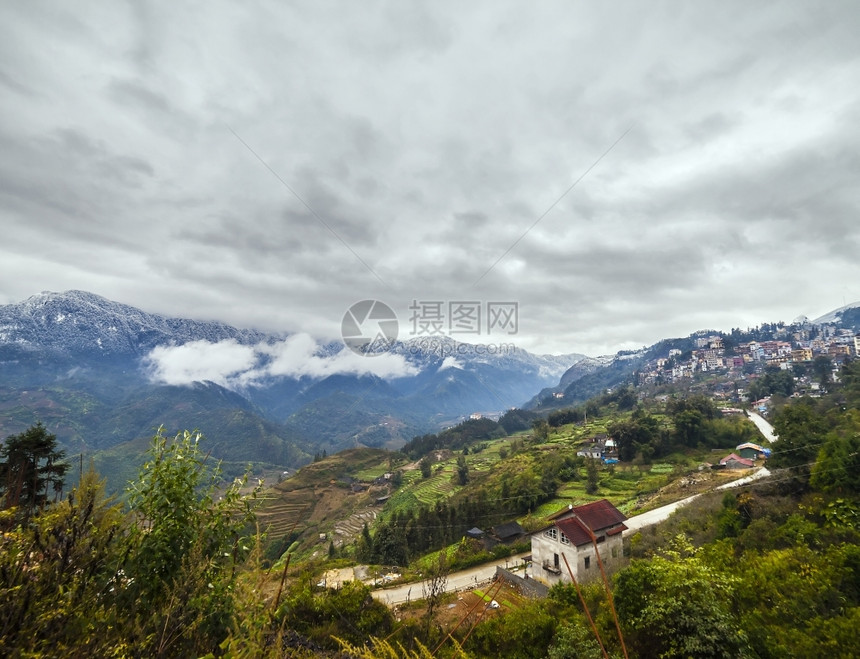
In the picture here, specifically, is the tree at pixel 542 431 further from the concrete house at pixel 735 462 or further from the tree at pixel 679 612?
the tree at pixel 679 612

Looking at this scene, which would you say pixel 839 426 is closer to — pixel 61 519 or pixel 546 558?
pixel 546 558

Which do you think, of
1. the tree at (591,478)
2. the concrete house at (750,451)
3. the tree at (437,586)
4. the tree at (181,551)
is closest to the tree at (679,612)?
the tree at (437,586)

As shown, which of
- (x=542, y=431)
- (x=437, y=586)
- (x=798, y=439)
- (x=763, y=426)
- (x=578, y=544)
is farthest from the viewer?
(x=542, y=431)

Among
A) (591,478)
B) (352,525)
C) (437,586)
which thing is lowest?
(352,525)

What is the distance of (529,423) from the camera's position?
143 m

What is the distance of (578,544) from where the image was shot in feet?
69.2

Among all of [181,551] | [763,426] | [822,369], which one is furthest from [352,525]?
[822,369]

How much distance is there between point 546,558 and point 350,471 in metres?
88.6

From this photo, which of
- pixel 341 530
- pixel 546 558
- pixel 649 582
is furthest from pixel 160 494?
pixel 341 530

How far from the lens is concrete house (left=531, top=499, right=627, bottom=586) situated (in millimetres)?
21422

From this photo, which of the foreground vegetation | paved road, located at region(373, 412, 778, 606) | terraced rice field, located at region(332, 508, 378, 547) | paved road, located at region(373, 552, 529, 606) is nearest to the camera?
the foreground vegetation

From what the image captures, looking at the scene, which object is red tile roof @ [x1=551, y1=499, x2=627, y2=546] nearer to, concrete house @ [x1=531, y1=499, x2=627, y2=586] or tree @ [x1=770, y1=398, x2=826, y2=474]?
concrete house @ [x1=531, y1=499, x2=627, y2=586]

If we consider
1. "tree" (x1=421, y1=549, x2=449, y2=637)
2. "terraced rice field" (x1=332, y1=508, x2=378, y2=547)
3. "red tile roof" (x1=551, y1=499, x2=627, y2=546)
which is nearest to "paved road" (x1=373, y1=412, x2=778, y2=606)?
"red tile roof" (x1=551, y1=499, x2=627, y2=546)

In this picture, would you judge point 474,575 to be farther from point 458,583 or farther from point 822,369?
point 822,369
